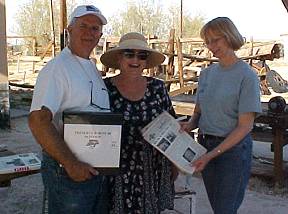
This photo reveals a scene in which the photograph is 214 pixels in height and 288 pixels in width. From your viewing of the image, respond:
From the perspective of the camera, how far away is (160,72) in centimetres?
1439

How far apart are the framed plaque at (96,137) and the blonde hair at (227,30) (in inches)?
29.3

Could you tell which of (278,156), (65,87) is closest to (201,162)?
(65,87)

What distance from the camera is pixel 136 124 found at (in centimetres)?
274

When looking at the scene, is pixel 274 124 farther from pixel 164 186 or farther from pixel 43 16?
pixel 43 16

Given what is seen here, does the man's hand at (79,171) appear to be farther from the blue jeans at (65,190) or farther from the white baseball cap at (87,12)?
the white baseball cap at (87,12)

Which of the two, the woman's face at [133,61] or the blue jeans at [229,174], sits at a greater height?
the woman's face at [133,61]

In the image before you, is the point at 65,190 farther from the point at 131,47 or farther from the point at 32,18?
the point at 32,18

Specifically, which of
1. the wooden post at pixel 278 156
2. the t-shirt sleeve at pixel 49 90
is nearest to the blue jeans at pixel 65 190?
the t-shirt sleeve at pixel 49 90

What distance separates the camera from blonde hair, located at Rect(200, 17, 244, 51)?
8.74 feet

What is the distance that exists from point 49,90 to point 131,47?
64 centimetres

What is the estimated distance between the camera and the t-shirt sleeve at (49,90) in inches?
87.7

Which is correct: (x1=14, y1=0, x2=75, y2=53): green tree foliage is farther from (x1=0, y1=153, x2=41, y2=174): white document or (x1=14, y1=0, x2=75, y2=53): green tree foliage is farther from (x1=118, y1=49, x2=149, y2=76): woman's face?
(x1=118, y1=49, x2=149, y2=76): woman's face

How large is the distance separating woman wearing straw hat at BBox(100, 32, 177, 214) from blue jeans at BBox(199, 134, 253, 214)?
24 centimetres

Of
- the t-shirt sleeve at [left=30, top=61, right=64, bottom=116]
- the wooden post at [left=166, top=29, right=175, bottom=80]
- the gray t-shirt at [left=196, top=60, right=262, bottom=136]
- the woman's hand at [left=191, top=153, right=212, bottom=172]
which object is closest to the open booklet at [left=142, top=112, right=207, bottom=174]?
the woman's hand at [left=191, top=153, right=212, bottom=172]
